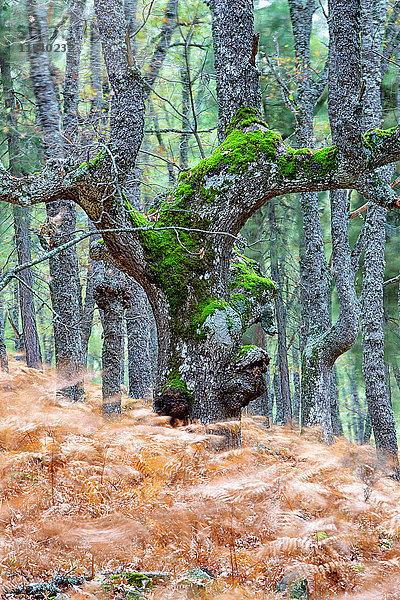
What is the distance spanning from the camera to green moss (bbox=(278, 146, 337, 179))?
527cm

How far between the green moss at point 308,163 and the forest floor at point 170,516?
2.98 meters

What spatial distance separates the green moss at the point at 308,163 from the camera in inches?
208

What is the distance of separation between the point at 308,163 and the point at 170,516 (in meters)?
3.82

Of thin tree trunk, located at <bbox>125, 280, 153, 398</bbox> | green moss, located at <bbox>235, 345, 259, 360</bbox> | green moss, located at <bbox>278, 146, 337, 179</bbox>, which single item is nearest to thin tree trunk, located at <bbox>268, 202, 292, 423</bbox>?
thin tree trunk, located at <bbox>125, 280, 153, 398</bbox>

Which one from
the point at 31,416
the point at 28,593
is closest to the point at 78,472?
the point at 31,416

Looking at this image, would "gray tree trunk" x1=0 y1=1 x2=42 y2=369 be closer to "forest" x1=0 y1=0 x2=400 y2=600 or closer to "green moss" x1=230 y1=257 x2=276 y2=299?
"forest" x1=0 y1=0 x2=400 y2=600

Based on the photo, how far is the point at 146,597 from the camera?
2.73m

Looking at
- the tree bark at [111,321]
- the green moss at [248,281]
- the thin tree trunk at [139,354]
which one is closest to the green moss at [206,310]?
the green moss at [248,281]

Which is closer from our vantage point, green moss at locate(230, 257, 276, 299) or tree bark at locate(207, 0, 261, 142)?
tree bark at locate(207, 0, 261, 142)

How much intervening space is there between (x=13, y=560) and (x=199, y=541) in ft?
3.68

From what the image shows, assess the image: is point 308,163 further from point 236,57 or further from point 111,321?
point 111,321

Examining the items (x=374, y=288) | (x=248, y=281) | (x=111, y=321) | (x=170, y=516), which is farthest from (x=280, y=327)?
(x=170, y=516)

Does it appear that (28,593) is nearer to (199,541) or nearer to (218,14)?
(199,541)

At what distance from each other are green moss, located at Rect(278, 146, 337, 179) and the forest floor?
298 cm
